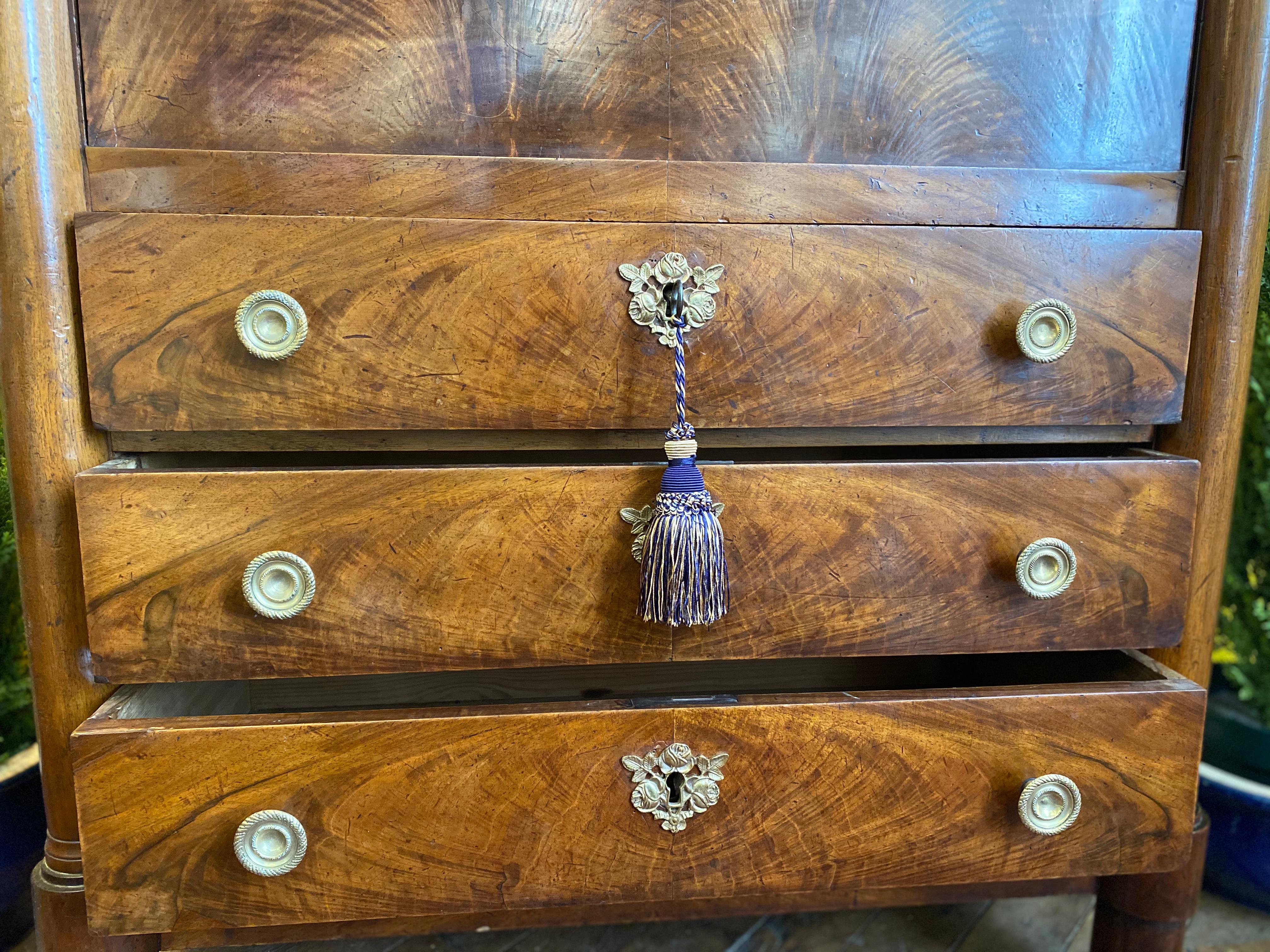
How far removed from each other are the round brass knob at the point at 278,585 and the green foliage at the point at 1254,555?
0.98 metres

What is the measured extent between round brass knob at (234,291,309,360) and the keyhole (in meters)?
0.41

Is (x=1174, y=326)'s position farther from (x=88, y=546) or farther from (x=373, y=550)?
(x=88, y=546)

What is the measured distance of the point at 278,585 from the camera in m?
0.60

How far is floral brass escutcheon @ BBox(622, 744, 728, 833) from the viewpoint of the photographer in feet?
2.06

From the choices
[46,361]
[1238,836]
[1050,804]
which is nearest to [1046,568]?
[1050,804]

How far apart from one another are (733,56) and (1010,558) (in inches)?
17.4

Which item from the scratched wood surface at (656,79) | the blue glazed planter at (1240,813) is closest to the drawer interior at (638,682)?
the blue glazed planter at (1240,813)

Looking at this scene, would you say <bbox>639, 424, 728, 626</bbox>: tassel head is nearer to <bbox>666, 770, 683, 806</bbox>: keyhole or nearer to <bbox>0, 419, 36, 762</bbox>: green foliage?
<bbox>666, 770, 683, 806</bbox>: keyhole

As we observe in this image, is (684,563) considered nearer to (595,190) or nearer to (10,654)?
(595,190)

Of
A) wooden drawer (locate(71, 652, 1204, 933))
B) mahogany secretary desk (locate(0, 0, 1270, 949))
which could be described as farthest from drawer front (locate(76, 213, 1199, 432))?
wooden drawer (locate(71, 652, 1204, 933))

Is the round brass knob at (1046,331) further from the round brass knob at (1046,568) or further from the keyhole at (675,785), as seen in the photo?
the keyhole at (675,785)

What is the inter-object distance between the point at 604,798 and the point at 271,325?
0.42 metres

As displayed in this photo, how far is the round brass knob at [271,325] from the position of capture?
579 millimetres

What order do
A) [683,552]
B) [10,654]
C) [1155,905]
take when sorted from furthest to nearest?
[10,654] → [1155,905] → [683,552]
